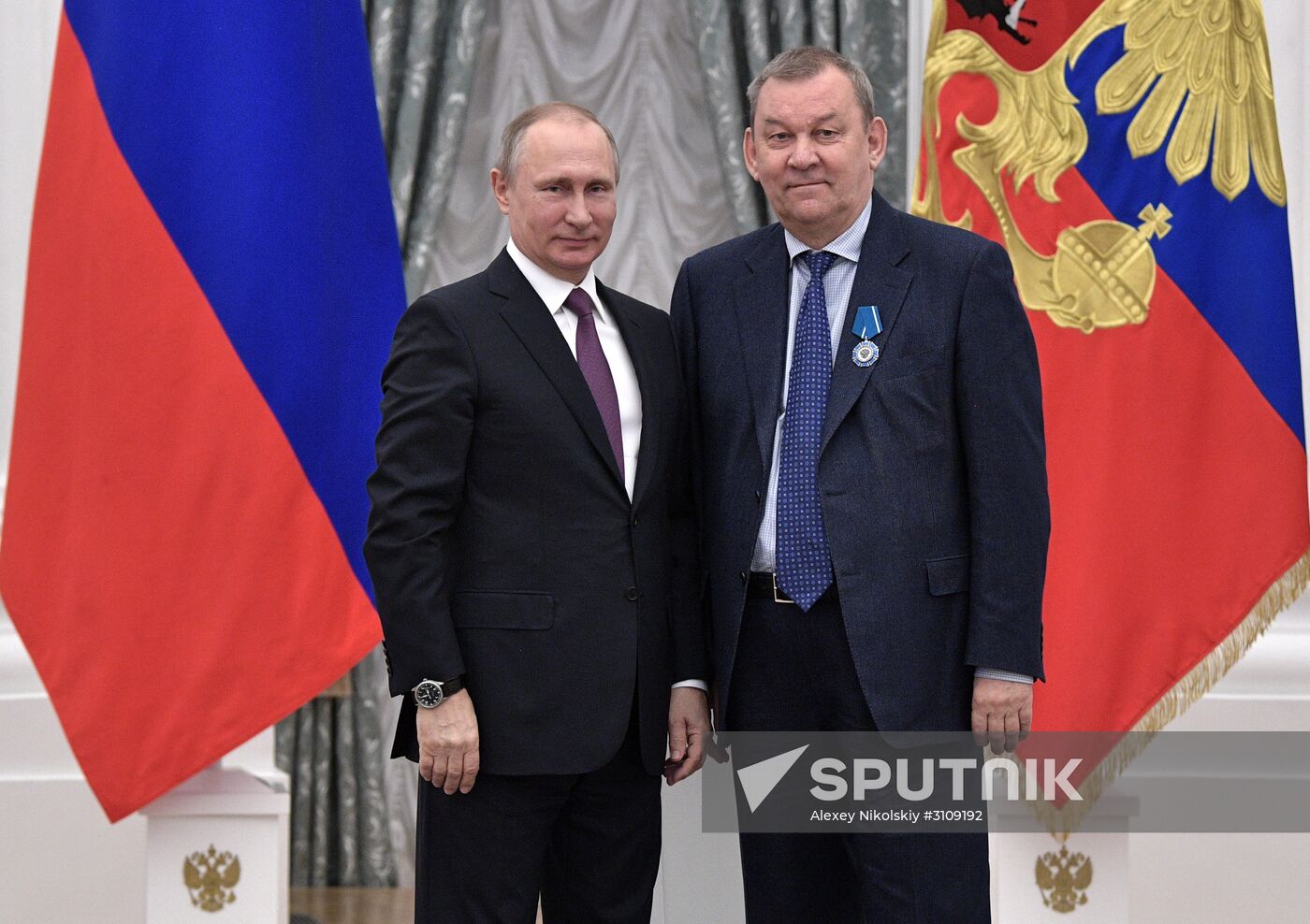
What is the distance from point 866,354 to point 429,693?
78 cm

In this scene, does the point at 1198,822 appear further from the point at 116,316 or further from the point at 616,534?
the point at 116,316

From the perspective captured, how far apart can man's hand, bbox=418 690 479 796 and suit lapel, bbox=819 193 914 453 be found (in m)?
0.62

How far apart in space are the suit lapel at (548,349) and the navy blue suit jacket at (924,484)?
0.23 metres

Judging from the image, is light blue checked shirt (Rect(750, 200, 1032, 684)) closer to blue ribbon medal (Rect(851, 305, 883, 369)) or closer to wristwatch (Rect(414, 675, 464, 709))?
blue ribbon medal (Rect(851, 305, 883, 369))

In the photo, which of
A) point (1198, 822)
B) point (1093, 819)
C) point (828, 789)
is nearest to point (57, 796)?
point (828, 789)

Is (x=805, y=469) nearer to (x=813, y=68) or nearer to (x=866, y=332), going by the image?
(x=866, y=332)

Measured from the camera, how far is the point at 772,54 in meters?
3.49

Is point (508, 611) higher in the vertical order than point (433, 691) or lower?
higher

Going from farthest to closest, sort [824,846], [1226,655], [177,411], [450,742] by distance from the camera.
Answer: [1226,655], [177,411], [824,846], [450,742]

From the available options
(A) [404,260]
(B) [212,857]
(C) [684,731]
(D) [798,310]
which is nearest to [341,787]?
(B) [212,857]

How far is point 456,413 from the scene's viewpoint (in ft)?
5.99

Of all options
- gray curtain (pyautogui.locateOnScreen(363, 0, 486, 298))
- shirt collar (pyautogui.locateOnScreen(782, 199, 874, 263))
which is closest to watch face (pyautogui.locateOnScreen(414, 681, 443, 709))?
shirt collar (pyautogui.locateOnScreen(782, 199, 874, 263))

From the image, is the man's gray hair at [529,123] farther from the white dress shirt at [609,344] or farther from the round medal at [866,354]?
the round medal at [866,354]

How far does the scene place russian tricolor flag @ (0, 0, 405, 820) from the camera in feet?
7.92
